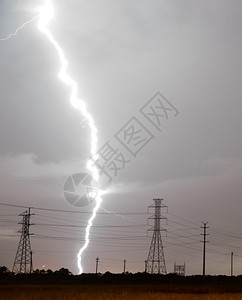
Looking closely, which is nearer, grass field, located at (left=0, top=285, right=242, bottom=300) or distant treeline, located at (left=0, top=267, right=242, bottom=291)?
grass field, located at (left=0, top=285, right=242, bottom=300)

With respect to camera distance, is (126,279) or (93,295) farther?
(126,279)

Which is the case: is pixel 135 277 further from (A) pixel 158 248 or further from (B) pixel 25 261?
(B) pixel 25 261

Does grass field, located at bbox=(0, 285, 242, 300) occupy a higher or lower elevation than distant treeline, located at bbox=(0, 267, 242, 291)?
higher

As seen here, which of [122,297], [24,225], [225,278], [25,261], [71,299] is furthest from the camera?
[225,278]

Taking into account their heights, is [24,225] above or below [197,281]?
above

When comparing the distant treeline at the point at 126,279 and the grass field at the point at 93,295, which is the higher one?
the grass field at the point at 93,295

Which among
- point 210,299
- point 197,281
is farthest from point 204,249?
point 210,299

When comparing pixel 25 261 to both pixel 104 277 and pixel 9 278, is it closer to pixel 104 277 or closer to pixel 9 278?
pixel 9 278

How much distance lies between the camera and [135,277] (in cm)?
7731

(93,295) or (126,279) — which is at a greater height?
(93,295)

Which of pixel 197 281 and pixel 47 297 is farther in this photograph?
pixel 197 281

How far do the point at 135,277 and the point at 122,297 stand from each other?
51829 mm

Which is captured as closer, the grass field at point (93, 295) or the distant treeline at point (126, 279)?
the grass field at point (93, 295)

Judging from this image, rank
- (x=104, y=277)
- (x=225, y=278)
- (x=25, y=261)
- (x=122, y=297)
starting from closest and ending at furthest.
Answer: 1. (x=122, y=297)
2. (x=25, y=261)
3. (x=104, y=277)
4. (x=225, y=278)
